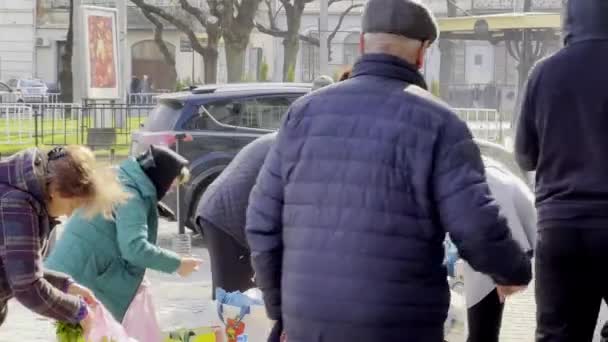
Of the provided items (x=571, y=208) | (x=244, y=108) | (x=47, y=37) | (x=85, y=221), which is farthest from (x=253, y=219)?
(x=47, y=37)

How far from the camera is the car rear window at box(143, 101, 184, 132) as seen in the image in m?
13.1

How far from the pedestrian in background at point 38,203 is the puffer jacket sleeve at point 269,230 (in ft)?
2.50

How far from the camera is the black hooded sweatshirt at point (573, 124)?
15.1ft

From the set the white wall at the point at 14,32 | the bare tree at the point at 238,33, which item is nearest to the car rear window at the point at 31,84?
the white wall at the point at 14,32

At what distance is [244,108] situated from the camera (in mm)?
13273

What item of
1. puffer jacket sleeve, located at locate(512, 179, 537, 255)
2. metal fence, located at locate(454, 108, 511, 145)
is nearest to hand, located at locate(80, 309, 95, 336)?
puffer jacket sleeve, located at locate(512, 179, 537, 255)

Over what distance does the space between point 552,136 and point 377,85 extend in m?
1.19

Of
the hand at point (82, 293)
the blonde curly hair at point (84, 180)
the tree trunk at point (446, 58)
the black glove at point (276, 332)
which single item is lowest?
the hand at point (82, 293)

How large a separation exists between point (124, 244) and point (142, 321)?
43cm

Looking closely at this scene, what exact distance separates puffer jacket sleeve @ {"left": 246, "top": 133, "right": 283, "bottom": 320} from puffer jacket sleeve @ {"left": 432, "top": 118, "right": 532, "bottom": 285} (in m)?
0.54

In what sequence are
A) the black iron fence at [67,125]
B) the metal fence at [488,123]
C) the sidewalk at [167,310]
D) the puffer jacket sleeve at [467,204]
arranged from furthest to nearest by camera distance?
the black iron fence at [67,125]
the metal fence at [488,123]
the sidewalk at [167,310]
the puffer jacket sleeve at [467,204]

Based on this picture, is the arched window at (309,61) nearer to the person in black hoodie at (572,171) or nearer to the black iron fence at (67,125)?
the black iron fence at (67,125)

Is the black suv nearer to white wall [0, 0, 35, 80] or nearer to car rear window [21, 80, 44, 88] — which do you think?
car rear window [21, 80, 44, 88]

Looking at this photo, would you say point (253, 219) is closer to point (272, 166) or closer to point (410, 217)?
point (272, 166)
